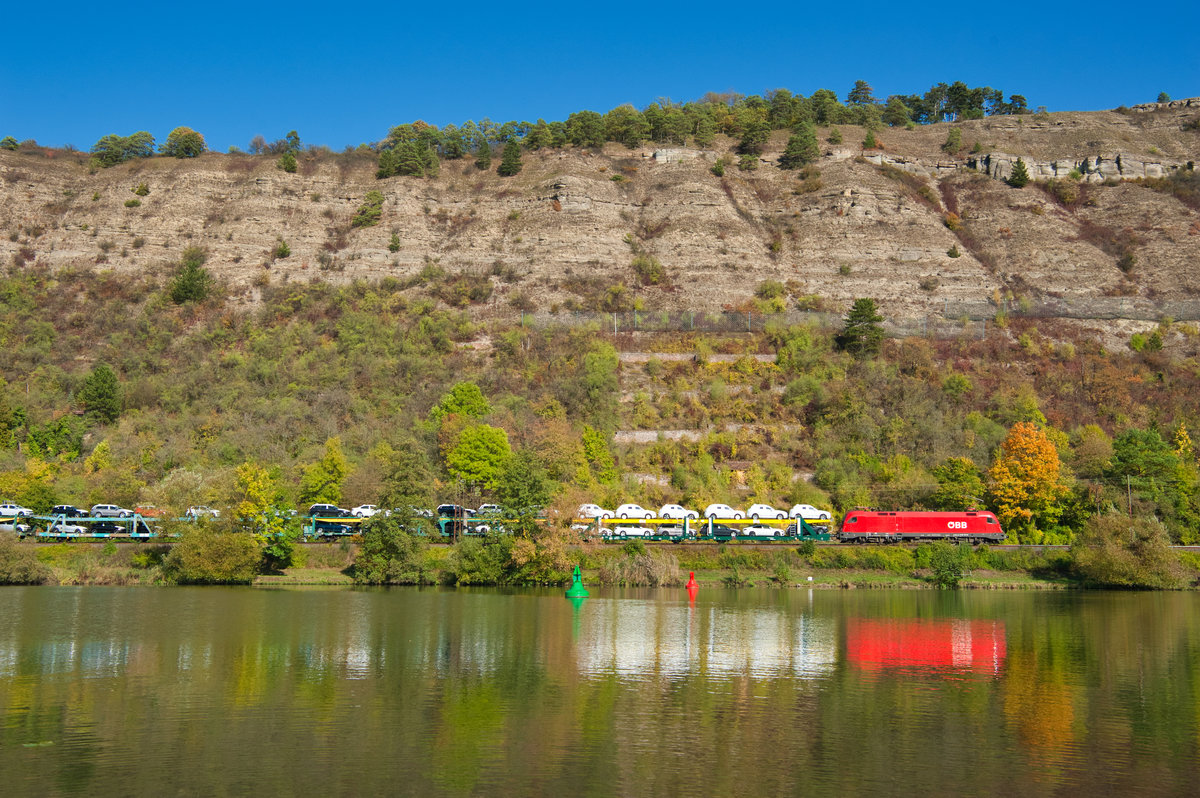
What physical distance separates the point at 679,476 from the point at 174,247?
5927 centimetres

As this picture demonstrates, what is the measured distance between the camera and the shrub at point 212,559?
45.3m

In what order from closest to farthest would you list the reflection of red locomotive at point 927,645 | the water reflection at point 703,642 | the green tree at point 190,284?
the water reflection at point 703,642 → the reflection of red locomotive at point 927,645 → the green tree at point 190,284

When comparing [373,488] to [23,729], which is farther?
[373,488]

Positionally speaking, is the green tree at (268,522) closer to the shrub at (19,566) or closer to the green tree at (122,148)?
the shrub at (19,566)

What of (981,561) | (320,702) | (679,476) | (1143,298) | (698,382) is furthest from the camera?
(1143,298)

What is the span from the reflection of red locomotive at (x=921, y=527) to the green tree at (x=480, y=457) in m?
21.1

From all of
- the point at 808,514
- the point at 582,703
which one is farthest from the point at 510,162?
the point at 582,703

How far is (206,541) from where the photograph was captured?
150ft

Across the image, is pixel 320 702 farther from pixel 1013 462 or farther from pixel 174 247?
pixel 174 247

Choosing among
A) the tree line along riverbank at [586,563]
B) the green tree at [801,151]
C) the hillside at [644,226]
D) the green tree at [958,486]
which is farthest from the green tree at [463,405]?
the green tree at [801,151]

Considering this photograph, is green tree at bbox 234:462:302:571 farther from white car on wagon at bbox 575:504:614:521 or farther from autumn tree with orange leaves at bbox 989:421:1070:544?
autumn tree with orange leaves at bbox 989:421:1070:544

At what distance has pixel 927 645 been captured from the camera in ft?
94.4

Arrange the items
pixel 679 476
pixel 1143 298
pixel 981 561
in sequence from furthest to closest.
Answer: pixel 1143 298 → pixel 679 476 → pixel 981 561

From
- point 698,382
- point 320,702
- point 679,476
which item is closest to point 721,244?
point 698,382
